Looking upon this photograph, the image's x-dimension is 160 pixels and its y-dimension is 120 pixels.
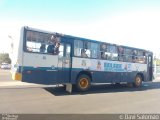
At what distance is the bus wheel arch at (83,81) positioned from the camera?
13833mm

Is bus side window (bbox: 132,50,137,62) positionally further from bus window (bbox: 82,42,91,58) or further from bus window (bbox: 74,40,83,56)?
bus window (bbox: 74,40,83,56)

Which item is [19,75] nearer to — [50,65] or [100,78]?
[50,65]

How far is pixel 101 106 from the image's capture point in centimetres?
980

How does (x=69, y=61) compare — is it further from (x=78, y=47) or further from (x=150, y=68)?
(x=150, y=68)

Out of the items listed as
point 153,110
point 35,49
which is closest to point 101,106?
point 153,110

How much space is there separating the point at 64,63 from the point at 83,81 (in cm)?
187

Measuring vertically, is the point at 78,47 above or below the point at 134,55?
above

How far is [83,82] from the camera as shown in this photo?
14.2 meters

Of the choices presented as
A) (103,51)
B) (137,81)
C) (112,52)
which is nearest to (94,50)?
(103,51)

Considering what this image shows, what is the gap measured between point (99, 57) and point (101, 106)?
5.81 m

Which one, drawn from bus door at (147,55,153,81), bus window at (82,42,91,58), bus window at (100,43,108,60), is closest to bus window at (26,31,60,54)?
bus window at (82,42,91,58)

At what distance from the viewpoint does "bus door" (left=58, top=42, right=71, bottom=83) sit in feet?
42.1

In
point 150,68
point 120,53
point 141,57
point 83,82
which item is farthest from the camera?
point 150,68

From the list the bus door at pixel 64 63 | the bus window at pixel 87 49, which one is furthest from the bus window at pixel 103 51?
the bus door at pixel 64 63
